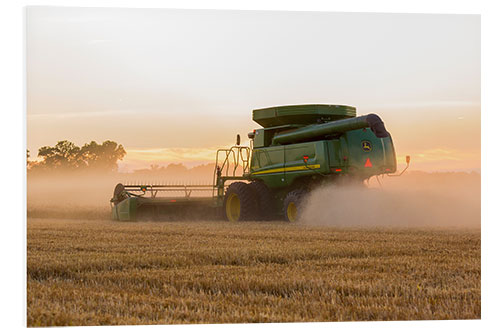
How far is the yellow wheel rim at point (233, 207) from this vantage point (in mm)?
17750

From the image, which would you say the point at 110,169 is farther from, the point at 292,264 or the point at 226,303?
the point at 226,303

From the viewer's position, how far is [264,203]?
55.7ft

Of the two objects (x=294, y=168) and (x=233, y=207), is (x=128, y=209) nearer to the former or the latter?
(x=233, y=207)

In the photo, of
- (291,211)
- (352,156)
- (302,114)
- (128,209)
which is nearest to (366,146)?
(352,156)

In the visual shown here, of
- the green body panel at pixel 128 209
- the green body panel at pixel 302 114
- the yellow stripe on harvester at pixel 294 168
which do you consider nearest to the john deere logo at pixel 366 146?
the green body panel at pixel 302 114

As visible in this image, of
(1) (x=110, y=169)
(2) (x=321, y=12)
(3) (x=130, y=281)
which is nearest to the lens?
(3) (x=130, y=281)

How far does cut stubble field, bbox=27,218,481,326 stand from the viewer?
641 centimetres

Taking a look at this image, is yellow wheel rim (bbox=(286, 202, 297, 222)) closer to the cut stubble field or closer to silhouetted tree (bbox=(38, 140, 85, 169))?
the cut stubble field

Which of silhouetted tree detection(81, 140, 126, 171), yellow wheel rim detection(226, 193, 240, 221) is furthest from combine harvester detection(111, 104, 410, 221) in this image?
silhouetted tree detection(81, 140, 126, 171)

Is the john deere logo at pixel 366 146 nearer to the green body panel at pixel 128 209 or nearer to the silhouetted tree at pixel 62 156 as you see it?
the green body panel at pixel 128 209

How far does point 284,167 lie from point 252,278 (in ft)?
30.1

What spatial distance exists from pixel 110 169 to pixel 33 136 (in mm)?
7449

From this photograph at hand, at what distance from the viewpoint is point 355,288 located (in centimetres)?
718
